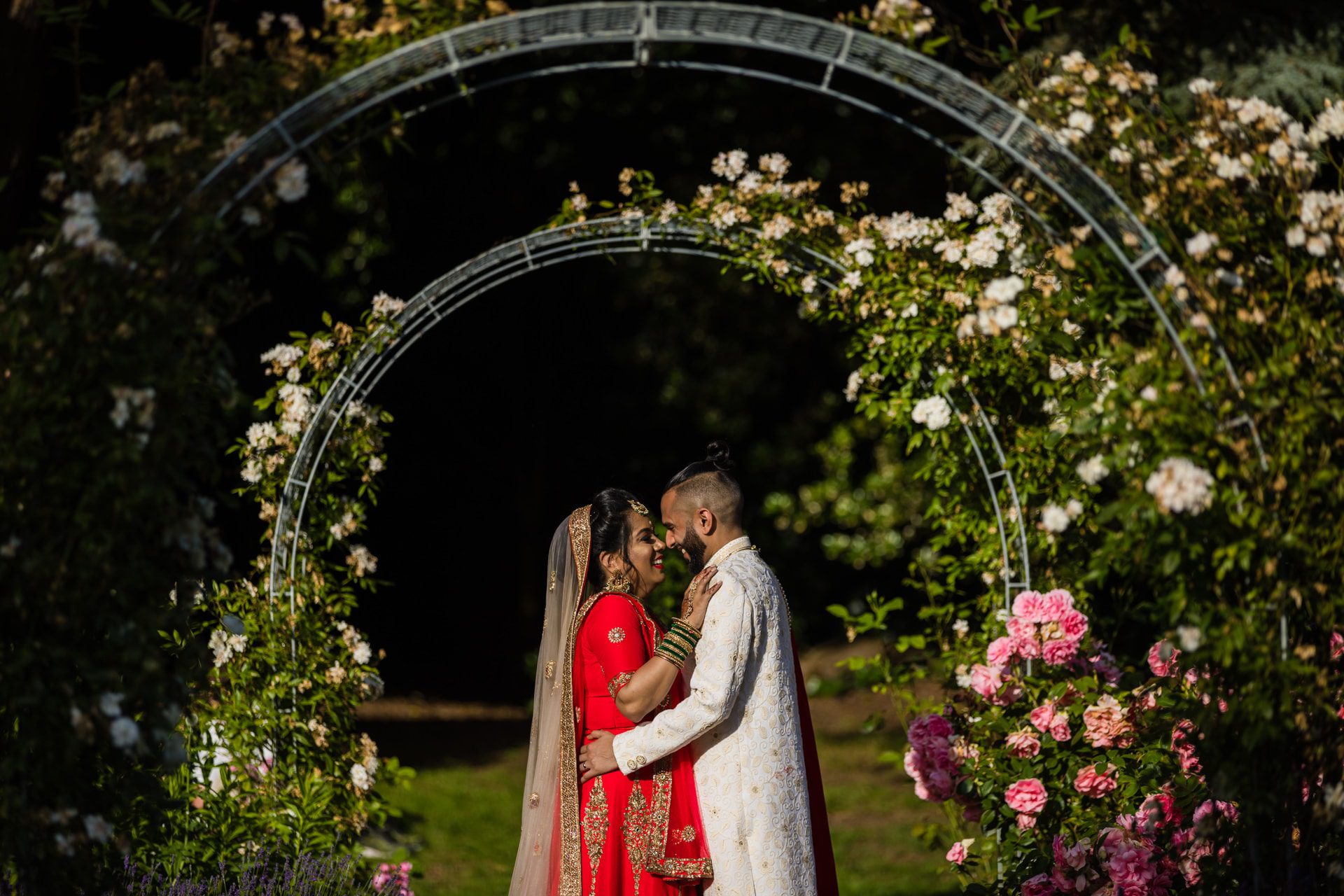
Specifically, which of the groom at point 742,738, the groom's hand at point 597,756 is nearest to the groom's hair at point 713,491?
the groom at point 742,738

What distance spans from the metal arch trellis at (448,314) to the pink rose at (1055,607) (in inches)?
19.7

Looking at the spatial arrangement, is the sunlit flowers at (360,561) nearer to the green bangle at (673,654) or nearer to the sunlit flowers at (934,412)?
the green bangle at (673,654)

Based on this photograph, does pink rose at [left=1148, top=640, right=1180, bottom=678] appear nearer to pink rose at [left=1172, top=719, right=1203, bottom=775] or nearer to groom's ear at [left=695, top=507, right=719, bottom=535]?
pink rose at [left=1172, top=719, right=1203, bottom=775]

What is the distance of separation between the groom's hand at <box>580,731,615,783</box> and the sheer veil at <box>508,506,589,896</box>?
0.09 feet

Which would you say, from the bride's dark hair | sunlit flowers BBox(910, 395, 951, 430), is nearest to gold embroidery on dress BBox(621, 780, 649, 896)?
the bride's dark hair

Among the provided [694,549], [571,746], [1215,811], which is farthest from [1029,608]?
[571,746]

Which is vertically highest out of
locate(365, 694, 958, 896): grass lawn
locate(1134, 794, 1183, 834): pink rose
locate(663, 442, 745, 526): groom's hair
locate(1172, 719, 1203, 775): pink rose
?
locate(663, 442, 745, 526): groom's hair

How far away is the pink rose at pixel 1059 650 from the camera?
4.04 metres

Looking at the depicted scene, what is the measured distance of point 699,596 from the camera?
3.43 meters

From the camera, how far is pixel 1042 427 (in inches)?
180

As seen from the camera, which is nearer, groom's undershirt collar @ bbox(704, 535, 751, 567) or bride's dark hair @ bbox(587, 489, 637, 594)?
groom's undershirt collar @ bbox(704, 535, 751, 567)

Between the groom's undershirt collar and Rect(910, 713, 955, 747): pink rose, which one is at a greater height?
the groom's undershirt collar

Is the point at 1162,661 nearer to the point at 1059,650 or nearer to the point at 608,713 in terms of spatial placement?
the point at 1059,650

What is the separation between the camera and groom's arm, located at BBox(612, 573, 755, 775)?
3309 mm
